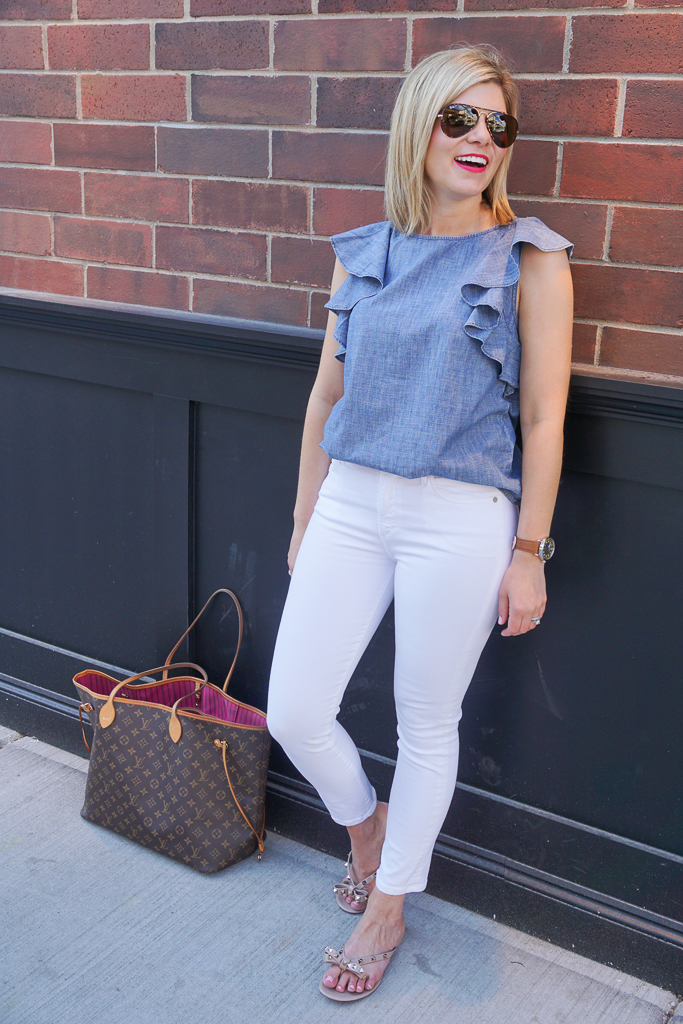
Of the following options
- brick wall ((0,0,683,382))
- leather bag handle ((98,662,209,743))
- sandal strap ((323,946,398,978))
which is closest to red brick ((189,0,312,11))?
brick wall ((0,0,683,382))

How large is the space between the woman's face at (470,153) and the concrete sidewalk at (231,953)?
1686mm

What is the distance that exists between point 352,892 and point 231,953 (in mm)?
326

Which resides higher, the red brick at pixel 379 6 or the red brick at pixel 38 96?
the red brick at pixel 379 6

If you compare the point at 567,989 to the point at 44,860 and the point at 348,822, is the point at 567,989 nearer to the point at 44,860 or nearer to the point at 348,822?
the point at 348,822

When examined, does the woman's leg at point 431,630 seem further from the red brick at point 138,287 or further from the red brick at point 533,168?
the red brick at point 138,287

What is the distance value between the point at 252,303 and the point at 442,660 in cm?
105

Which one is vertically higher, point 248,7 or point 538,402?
point 248,7

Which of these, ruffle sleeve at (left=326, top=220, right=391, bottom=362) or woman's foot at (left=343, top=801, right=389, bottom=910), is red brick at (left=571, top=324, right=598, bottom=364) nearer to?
ruffle sleeve at (left=326, top=220, right=391, bottom=362)

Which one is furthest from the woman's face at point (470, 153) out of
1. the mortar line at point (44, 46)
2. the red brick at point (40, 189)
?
the mortar line at point (44, 46)

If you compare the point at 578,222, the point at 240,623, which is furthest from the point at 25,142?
the point at 578,222

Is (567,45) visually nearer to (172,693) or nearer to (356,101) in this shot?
(356,101)

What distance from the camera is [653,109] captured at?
68.4 inches

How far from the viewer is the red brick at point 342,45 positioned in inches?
77.1

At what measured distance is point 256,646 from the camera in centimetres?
247
